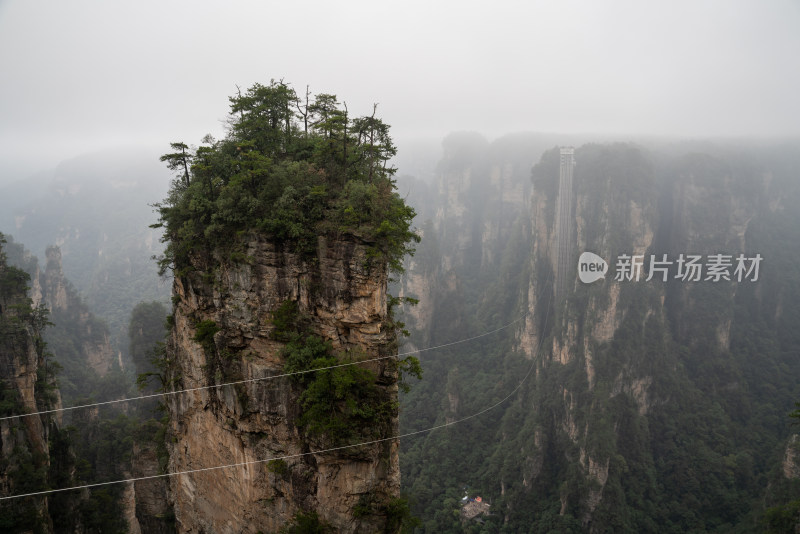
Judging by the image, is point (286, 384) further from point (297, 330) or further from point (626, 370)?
point (626, 370)

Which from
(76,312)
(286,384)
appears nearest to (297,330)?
(286,384)

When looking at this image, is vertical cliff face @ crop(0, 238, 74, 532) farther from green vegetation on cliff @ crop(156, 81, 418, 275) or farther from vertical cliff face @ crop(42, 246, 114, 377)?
vertical cliff face @ crop(42, 246, 114, 377)

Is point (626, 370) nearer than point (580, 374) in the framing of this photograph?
Yes

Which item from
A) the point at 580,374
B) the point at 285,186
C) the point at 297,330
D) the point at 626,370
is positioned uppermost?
the point at 285,186

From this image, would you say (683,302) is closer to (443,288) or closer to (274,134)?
(443,288)

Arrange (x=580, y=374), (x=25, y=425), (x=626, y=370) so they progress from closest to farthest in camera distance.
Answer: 1. (x=25, y=425)
2. (x=626, y=370)
3. (x=580, y=374)

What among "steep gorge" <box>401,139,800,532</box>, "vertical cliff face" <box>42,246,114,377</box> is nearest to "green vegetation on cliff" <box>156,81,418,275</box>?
"steep gorge" <box>401,139,800,532</box>

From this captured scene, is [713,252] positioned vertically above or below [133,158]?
below

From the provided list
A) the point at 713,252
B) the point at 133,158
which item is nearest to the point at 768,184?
the point at 713,252
